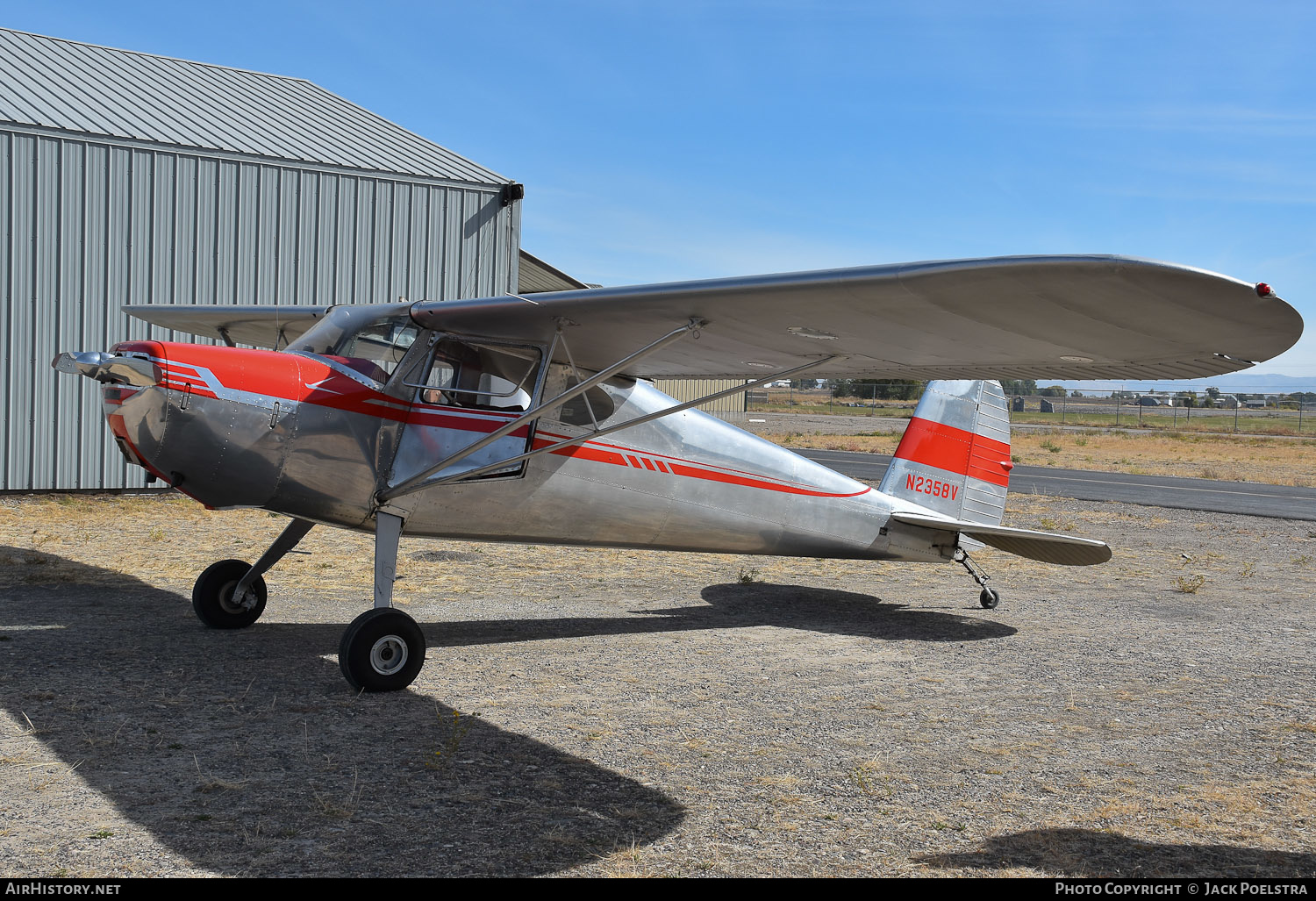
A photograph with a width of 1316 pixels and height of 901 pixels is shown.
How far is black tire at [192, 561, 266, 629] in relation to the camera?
23.3ft

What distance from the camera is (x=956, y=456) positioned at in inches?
352

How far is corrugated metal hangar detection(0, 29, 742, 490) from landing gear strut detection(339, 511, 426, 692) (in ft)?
34.0

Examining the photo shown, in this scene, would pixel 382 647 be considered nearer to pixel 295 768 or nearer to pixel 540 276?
pixel 295 768

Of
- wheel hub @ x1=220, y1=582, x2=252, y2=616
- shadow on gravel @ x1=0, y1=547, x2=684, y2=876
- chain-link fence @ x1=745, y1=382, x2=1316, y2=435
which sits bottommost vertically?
shadow on gravel @ x1=0, y1=547, x2=684, y2=876

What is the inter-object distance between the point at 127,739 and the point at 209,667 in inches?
55.8

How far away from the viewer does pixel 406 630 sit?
5816mm

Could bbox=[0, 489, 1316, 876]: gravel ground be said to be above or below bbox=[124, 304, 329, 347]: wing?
below

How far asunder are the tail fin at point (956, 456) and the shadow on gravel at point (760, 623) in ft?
3.45

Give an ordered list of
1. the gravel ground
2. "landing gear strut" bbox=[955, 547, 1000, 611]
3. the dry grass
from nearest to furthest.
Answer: the gravel ground → "landing gear strut" bbox=[955, 547, 1000, 611] → the dry grass

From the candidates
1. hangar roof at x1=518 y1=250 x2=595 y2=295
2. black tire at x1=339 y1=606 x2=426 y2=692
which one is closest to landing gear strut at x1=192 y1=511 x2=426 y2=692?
black tire at x1=339 y1=606 x2=426 y2=692

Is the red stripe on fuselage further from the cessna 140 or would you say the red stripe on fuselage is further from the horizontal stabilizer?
the cessna 140

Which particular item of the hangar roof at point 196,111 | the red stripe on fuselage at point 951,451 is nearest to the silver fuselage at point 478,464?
the red stripe on fuselage at point 951,451

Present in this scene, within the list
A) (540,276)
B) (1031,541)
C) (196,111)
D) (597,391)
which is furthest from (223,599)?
(540,276)
